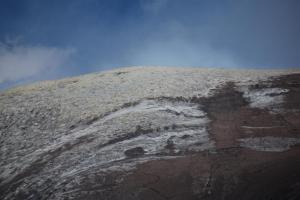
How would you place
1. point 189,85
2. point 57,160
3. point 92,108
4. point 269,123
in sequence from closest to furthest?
point 57,160, point 269,123, point 92,108, point 189,85

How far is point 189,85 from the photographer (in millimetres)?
32406

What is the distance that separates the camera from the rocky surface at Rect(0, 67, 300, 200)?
18.0 metres

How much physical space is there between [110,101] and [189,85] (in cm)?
771

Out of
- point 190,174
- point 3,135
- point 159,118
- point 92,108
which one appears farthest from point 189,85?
point 3,135

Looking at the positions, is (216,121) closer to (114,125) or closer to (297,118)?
(297,118)

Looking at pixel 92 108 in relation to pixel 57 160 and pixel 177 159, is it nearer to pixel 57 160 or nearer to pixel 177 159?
pixel 57 160

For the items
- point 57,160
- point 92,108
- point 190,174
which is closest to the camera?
point 190,174

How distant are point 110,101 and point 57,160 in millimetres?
8968

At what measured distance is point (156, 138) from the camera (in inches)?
950

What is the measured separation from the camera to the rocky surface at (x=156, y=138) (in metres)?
18.0

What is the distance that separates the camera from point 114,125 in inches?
1021

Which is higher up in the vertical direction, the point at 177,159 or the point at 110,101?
the point at 110,101

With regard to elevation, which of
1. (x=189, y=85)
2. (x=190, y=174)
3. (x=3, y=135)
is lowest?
(x=190, y=174)

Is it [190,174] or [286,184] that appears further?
[190,174]
